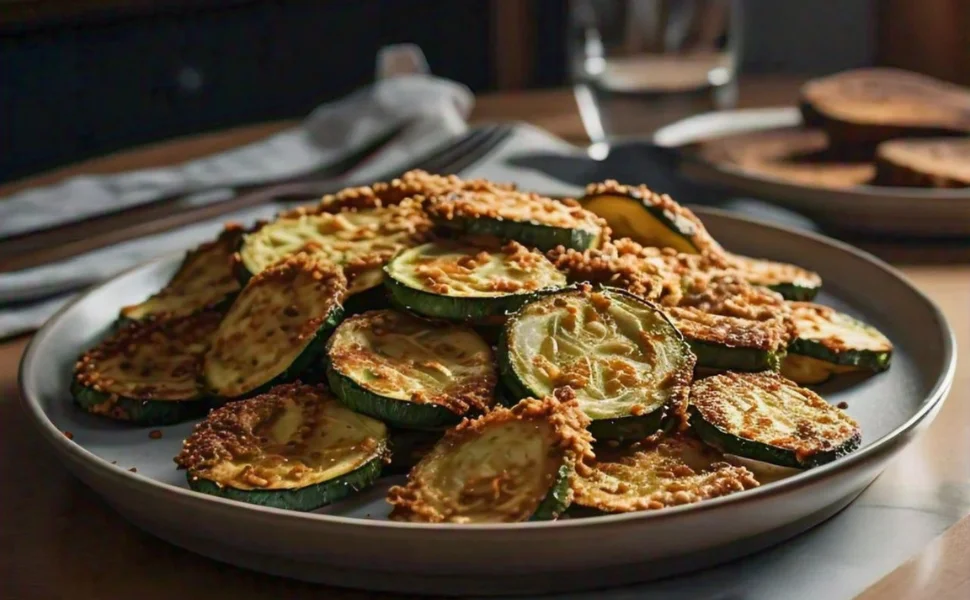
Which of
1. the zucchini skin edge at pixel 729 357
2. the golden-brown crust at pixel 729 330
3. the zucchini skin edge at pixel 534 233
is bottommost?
the zucchini skin edge at pixel 729 357

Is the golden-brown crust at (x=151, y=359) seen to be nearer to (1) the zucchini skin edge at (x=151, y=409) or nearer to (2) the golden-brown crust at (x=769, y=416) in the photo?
(1) the zucchini skin edge at (x=151, y=409)

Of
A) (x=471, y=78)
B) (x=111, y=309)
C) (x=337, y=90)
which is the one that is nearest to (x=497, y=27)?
(x=471, y=78)

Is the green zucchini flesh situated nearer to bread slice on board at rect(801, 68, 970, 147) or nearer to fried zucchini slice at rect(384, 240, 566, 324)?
fried zucchini slice at rect(384, 240, 566, 324)

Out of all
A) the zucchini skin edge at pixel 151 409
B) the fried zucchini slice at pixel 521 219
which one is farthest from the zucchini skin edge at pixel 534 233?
the zucchini skin edge at pixel 151 409

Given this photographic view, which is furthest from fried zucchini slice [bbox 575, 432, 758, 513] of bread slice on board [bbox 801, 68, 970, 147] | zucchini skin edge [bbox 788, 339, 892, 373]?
bread slice on board [bbox 801, 68, 970, 147]

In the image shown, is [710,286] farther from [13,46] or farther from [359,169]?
[13,46]

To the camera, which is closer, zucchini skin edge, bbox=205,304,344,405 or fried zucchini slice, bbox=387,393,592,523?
fried zucchini slice, bbox=387,393,592,523
